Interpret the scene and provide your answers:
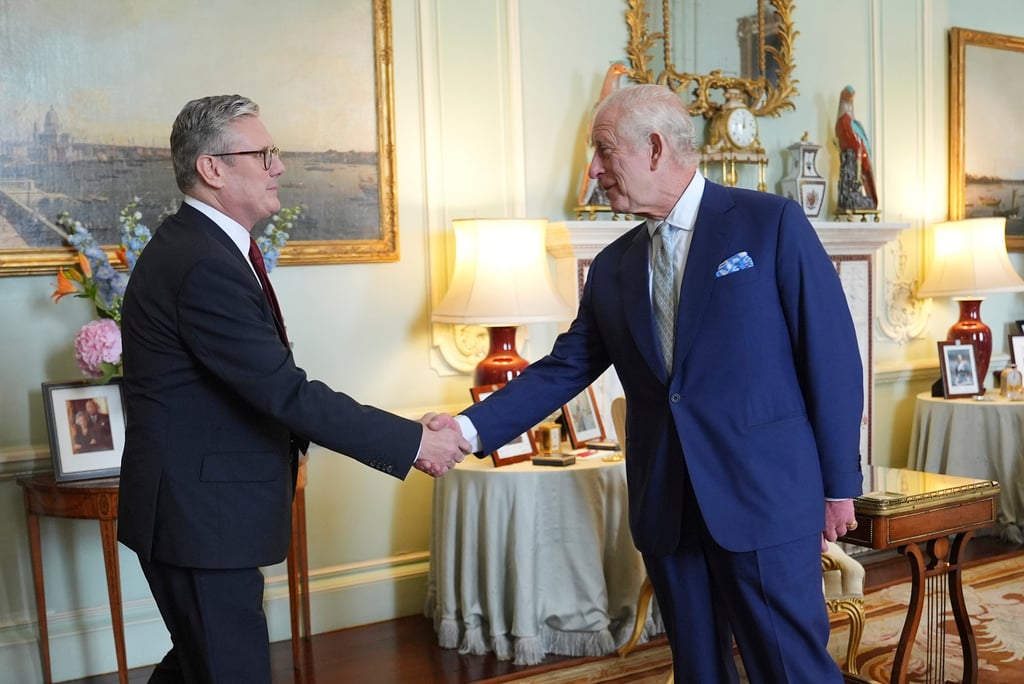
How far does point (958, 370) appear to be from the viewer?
5574 mm

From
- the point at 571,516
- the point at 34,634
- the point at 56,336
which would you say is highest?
the point at 56,336

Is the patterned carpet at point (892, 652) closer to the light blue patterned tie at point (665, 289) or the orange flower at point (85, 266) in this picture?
the light blue patterned tie at point (665, 289)

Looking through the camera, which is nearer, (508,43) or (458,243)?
(458,243)

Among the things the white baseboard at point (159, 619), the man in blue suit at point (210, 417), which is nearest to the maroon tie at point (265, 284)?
the man in blue suit at point (210, 417)

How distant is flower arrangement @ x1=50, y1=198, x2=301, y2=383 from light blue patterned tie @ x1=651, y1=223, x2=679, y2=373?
1.96 metres

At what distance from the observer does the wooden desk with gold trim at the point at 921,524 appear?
3221mm

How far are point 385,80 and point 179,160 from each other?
2.16 metres

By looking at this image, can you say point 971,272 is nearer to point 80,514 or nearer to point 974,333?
point 974,333

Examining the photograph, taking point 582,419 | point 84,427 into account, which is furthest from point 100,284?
→ point 582,419

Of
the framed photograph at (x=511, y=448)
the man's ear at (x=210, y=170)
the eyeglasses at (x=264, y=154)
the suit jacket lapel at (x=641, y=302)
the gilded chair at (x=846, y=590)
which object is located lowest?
the gilded chair at (x=846, y=590)

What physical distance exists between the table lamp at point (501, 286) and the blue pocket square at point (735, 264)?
1.90 meters

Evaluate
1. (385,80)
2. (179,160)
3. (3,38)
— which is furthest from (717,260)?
(3,38)

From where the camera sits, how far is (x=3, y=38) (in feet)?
12.5

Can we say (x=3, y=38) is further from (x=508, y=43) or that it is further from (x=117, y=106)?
(x=508, y=43)
